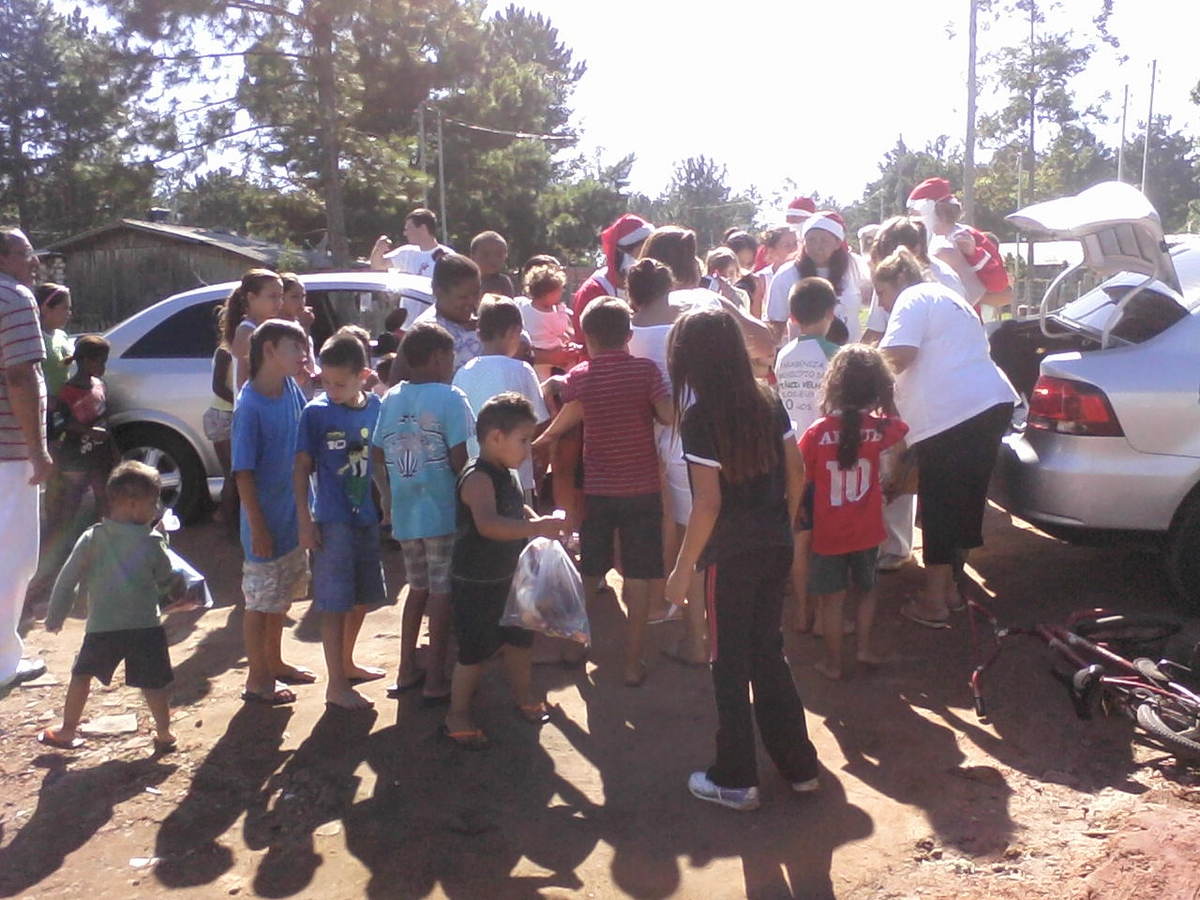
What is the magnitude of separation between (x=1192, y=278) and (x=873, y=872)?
12.8 feet

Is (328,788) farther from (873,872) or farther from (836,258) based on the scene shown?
(836,258)

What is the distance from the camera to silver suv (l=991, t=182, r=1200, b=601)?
549cm

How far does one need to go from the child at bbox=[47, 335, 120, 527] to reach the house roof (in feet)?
74.4

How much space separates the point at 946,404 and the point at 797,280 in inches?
68.9

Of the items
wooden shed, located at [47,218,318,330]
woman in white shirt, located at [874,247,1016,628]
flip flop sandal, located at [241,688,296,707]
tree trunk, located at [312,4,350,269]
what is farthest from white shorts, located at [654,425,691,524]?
wooden shed, located at [47,218,318,330]

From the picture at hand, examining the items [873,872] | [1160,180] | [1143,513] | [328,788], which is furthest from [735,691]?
[1160,180]

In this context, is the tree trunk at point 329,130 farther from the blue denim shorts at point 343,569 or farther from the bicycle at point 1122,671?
the bicycle at point 1122,671

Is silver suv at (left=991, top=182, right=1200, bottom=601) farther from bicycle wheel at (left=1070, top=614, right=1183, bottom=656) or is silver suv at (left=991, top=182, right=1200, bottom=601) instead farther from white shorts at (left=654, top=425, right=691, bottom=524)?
white shorts at (left=654, top=425, right=691, bottom=524)

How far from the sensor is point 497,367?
5273 mm

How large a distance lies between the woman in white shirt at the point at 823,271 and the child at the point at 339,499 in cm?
286

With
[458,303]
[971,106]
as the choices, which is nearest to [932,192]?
[458,303]

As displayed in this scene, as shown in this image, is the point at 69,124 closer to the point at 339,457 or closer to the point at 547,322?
the point at 547,322

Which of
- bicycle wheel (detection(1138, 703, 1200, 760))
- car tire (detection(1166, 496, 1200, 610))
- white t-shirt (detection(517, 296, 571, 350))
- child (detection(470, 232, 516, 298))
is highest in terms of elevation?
child (detection(470, 232, 516, 298))

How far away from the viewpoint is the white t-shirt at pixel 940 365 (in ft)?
18.1
